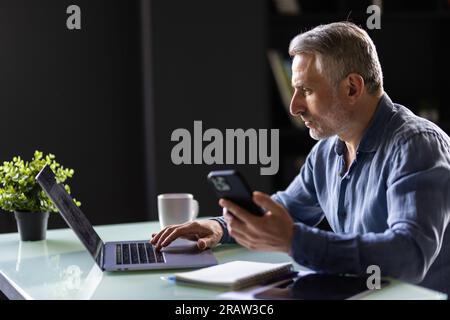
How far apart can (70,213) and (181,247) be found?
0.97 feet

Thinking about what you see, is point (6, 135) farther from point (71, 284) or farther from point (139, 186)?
point (71, 284)

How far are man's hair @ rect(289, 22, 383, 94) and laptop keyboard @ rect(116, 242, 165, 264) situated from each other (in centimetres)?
64

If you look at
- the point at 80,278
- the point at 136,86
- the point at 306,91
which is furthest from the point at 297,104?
the point at 136,86

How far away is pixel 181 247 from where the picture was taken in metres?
1.74

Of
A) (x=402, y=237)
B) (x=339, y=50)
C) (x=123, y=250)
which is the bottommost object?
(x=123, y=250)

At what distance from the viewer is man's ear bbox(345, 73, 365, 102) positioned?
1.80m

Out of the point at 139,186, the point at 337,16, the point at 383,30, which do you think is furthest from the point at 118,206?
the point at 383,30

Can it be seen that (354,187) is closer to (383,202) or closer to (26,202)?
(383,202)

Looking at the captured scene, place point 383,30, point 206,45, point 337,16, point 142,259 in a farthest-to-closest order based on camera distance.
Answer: point 383,30, point 337,16, point 206,45, point 142,259

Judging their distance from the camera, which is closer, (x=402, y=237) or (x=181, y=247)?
(x=402, y=237)

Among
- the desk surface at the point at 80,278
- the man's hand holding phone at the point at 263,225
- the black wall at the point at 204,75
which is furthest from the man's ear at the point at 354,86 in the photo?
the black wall at the point at 204,75

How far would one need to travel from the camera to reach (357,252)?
1.39 metres

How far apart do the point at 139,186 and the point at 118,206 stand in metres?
Answer: 0.14

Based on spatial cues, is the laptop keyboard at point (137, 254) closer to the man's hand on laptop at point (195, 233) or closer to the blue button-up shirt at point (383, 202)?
the man's hand on laptop at point (195, 233)
